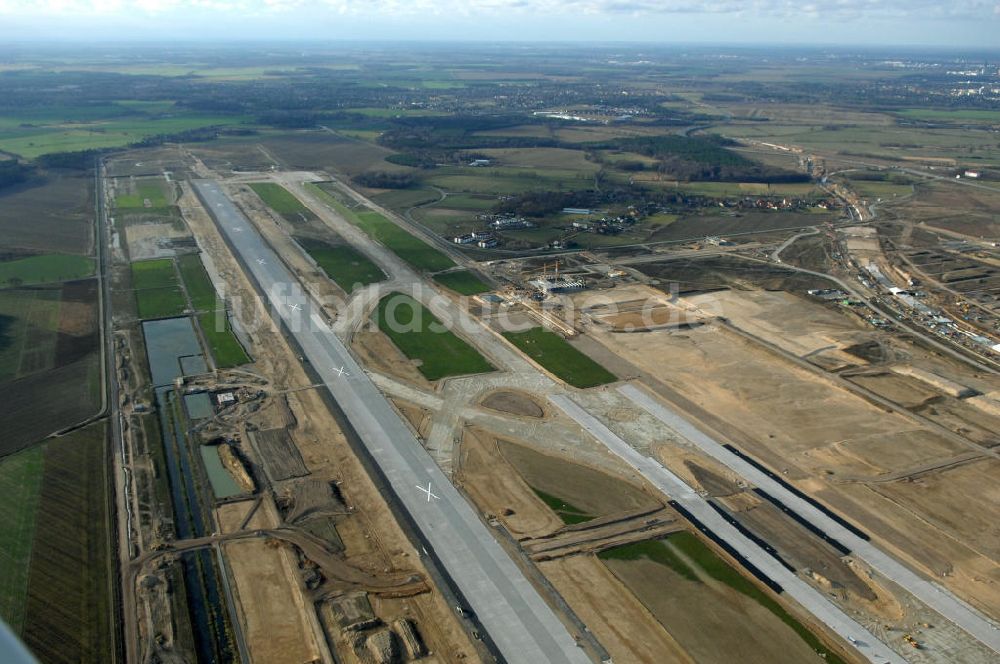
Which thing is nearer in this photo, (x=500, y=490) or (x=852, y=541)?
(x=852, y=541)

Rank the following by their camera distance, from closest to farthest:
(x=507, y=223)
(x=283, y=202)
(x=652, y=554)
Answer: (x=652, y=554) → (x=507, y=223) → (x=283, y=202)

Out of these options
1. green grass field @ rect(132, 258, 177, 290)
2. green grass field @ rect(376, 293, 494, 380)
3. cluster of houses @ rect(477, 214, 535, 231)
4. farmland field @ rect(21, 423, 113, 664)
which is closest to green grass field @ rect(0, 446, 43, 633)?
farmland field @ rect(21, 423, 113, 664)

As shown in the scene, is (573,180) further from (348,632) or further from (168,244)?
(348,632)

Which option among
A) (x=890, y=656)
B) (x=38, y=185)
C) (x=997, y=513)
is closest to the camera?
(x=890, y=656)

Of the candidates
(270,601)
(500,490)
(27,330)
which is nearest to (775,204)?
(500,490)

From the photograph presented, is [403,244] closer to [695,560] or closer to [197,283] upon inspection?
[197,283]

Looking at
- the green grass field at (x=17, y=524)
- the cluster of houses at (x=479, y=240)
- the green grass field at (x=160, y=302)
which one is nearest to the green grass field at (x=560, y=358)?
the cluster of houses at (x=479, y=240)

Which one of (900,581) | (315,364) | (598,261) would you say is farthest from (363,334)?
(900,581)

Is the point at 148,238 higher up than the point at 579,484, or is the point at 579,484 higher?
the point at 148,238
